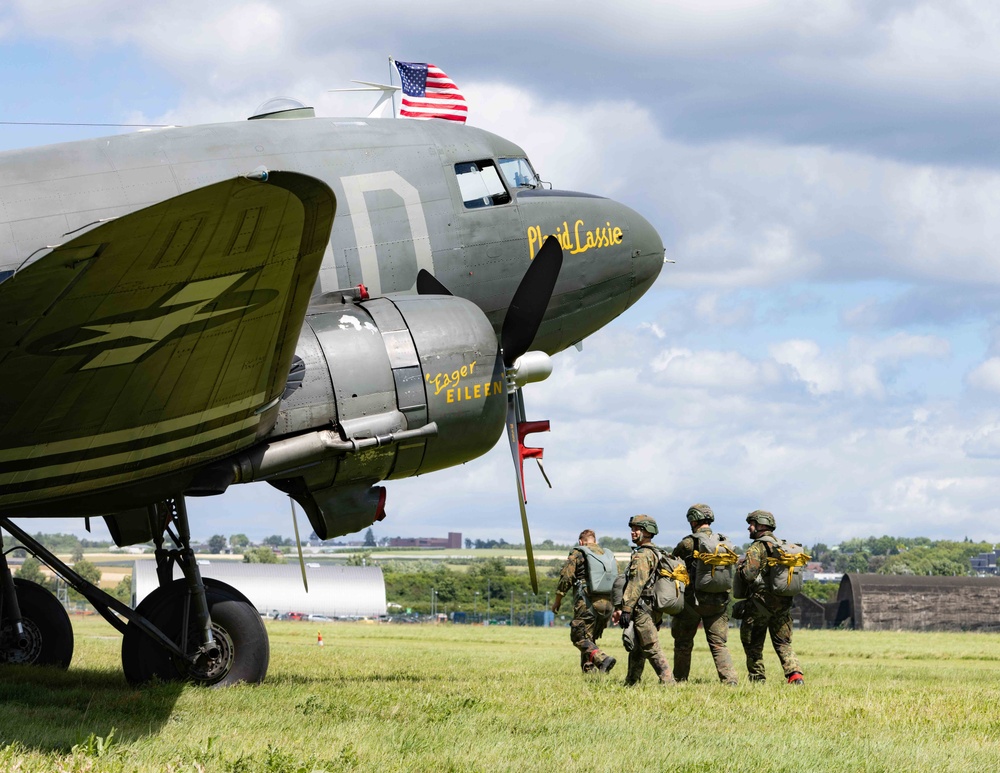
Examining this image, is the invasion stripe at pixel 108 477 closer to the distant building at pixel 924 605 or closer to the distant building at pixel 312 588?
the distant building at pixel 924 605

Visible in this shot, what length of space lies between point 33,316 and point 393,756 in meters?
4.50

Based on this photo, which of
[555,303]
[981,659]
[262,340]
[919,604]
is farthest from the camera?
[919,604]

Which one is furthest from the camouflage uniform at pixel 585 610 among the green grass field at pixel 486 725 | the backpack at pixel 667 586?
the backpack at pixel 667 586

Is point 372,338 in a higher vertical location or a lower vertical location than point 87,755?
higher

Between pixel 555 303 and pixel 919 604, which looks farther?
pixel 919 604

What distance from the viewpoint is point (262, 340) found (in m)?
10.0

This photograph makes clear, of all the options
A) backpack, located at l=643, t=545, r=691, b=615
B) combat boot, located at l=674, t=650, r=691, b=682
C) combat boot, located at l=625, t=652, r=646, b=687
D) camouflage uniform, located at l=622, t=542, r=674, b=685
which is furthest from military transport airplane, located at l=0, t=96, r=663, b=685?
combat boot, located at l=674, t=650, r=691, b=682

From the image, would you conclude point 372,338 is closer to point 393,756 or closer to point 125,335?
point 125,335

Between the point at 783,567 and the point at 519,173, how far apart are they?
6.91 meters

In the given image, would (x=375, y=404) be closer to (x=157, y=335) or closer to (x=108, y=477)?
(x=108, y=477)

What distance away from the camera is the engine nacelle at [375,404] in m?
12.4

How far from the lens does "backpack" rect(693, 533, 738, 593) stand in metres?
15.1

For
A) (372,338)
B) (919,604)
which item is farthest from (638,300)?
(919,604)

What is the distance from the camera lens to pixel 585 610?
16922 mm
